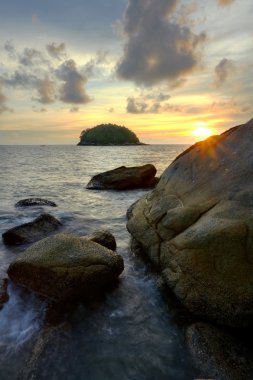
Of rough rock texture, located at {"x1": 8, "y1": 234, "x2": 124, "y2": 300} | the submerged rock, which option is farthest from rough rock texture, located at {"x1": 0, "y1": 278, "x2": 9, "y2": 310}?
the submerged rock

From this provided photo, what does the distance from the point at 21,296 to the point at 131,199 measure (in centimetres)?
1346

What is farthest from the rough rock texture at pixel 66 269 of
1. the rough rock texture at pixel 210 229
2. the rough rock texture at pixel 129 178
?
the rough rock texture at pixel 129 178

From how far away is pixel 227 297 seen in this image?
600cm

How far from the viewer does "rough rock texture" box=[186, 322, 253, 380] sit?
5.03m

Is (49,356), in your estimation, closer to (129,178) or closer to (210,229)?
(210,229)

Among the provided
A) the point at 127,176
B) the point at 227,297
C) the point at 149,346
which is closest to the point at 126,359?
the point at 149,346

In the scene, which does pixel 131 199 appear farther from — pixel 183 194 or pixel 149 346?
pixel 149 346

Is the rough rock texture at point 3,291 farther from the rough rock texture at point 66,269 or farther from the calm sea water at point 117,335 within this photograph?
the rough rock texture at point 66,269

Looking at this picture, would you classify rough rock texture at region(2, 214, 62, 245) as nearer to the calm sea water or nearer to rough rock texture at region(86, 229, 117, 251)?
the calm sea water

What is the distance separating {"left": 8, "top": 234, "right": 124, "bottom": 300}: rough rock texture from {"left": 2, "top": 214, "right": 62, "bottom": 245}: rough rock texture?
313cm

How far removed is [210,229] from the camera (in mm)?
6395

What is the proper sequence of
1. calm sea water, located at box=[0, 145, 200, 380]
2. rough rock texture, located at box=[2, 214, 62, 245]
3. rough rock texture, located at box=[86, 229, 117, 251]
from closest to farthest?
1. calm sea water, located at box=[0, 145, 200, 380]
2. rough rock texture, located at box=[86, 229, 117, 251]
3. rough rock texture, located at box=[2, 214, 62, 245]

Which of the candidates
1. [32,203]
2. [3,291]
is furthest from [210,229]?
[32,203]

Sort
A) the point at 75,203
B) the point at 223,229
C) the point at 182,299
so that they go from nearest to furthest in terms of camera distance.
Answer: the point at 223,229 < the point at 182,299 < the point at 75,203
